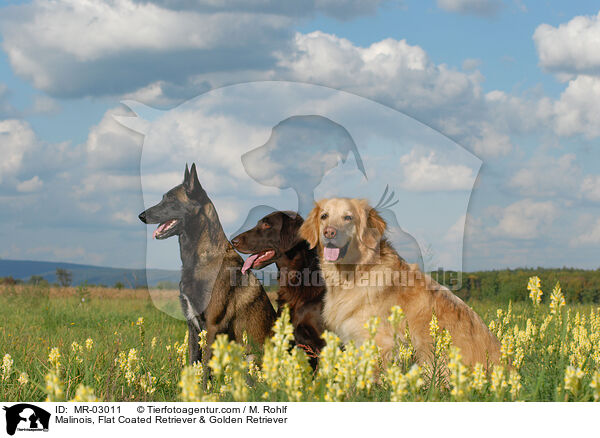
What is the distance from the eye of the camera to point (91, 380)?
449cm

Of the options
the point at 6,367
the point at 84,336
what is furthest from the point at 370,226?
the point at 84,336

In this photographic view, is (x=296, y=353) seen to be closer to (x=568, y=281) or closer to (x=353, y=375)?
(x=353, y=375)

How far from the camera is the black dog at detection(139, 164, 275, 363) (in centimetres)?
382

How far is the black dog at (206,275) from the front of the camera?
382 centimetres

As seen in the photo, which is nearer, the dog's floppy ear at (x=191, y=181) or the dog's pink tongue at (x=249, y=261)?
the dog's floppy ear at (x=191, y=181)

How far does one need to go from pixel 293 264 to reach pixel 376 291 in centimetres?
77

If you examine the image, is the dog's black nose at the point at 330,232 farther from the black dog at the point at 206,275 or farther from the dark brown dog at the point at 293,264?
the black dog at the point at 206,275

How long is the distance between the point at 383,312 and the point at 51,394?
277 cm
